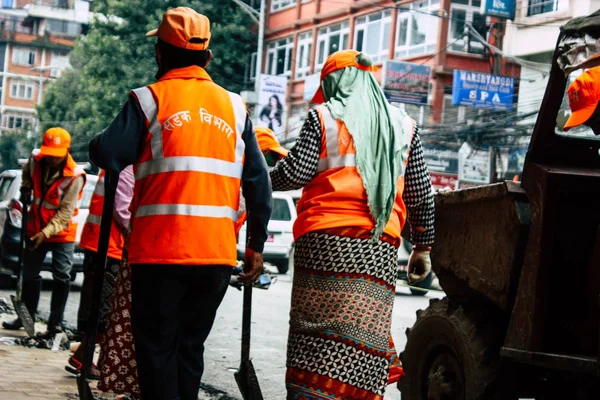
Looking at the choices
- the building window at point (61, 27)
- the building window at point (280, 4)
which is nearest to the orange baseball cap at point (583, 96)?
the building window at point (280, 4)

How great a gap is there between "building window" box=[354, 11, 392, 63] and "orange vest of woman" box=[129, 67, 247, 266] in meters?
36.6

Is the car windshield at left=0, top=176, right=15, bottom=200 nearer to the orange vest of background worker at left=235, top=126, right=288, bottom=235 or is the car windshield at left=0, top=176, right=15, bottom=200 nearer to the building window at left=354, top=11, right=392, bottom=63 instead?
the orange vest of background worker at left=235, top=126, right=288, bottom=235

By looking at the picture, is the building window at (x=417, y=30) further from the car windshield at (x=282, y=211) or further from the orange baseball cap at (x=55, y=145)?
the orange baseball cap at (x=55, y=145)

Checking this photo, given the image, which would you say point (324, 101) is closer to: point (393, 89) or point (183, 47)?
point (183, 47)

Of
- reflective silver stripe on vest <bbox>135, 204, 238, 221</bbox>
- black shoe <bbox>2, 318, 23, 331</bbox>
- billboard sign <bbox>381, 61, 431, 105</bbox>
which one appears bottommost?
black shoe <bbox>2, 318, 23, 331</bbox>

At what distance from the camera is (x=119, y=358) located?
483 cm

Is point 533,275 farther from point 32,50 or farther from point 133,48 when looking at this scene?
point 32,50

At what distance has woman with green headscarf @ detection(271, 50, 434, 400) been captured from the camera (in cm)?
466

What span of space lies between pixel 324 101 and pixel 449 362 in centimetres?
141

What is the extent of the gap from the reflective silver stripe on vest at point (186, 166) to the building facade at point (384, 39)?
103 ft

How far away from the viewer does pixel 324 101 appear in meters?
5.20

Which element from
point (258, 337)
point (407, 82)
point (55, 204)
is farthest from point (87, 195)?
point (407, 82)

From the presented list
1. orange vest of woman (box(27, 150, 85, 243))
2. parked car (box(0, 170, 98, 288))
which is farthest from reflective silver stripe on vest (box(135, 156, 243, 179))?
parked car (box(0, 170, 98, 288))

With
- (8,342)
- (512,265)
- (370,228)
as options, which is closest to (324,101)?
(370,228)
